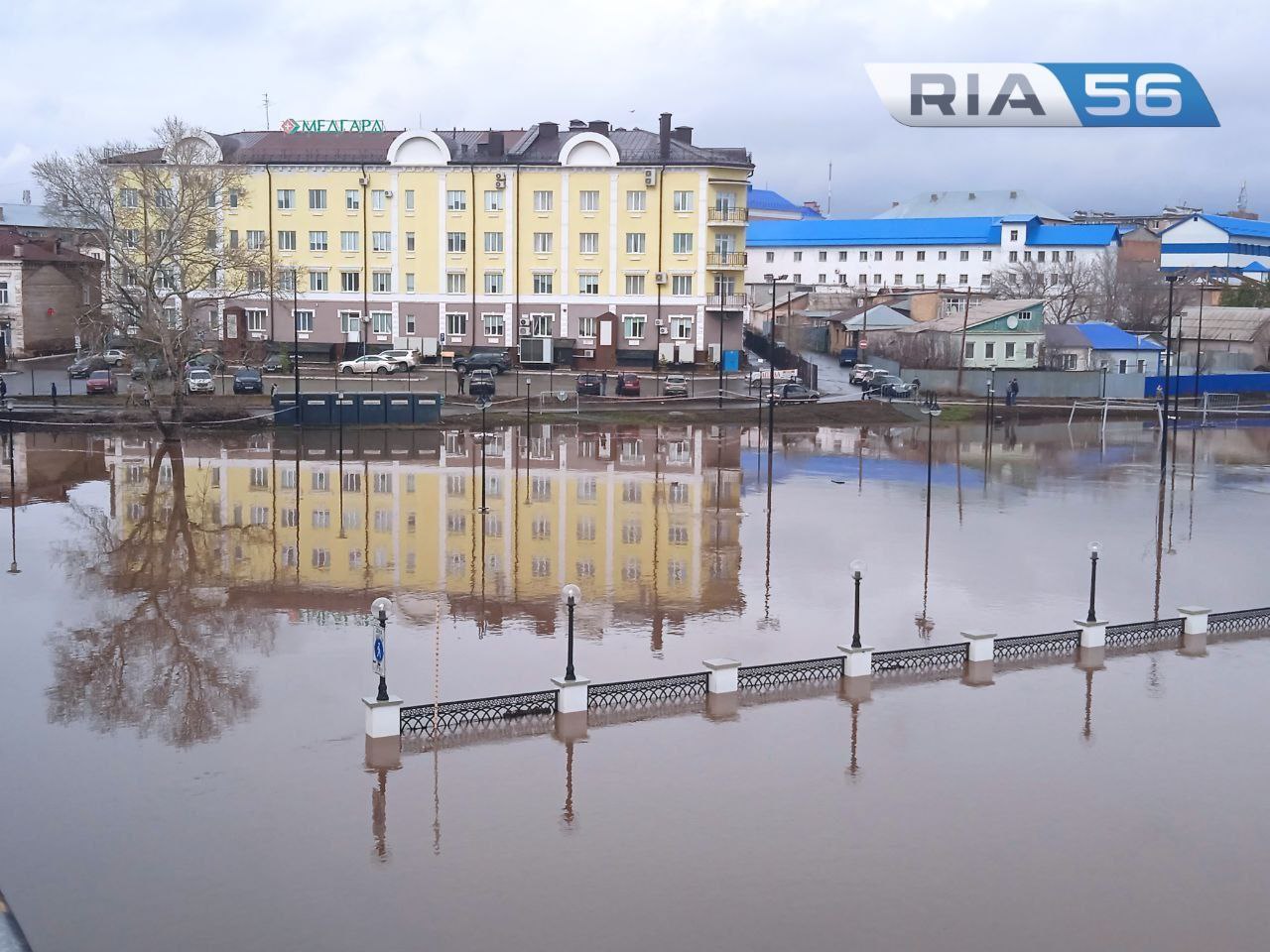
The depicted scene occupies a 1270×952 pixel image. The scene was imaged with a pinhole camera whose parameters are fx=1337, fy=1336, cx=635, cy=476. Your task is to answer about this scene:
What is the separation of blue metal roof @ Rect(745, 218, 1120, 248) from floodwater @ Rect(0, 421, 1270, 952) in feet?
237

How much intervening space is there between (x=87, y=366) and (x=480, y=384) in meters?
18.3

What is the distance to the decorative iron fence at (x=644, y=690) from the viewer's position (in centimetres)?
1728

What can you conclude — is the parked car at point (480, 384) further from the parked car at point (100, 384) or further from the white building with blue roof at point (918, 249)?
the white building with blue roof at point (918, 249)

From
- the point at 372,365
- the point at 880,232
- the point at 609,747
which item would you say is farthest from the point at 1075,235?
the point at 609,747

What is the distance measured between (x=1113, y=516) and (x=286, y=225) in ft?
146

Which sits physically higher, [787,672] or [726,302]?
[726,302]

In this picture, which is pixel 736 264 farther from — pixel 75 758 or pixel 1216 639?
pixel 75 758

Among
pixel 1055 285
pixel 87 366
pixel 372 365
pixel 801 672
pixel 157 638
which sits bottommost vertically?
pixel 157 638

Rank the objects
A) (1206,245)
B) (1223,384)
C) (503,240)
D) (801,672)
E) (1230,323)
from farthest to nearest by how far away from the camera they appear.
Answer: (1206,245), (1230,323), (1223,384), (503,240), (801,672)

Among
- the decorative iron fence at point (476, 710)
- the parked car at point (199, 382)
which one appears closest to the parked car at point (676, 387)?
the parked car at point (199, 382)

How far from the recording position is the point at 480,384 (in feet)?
183

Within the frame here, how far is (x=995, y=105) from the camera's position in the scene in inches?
1467

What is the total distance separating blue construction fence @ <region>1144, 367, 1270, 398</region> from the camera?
69.2m

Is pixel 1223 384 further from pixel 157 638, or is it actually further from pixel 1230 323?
pixel 157 638
